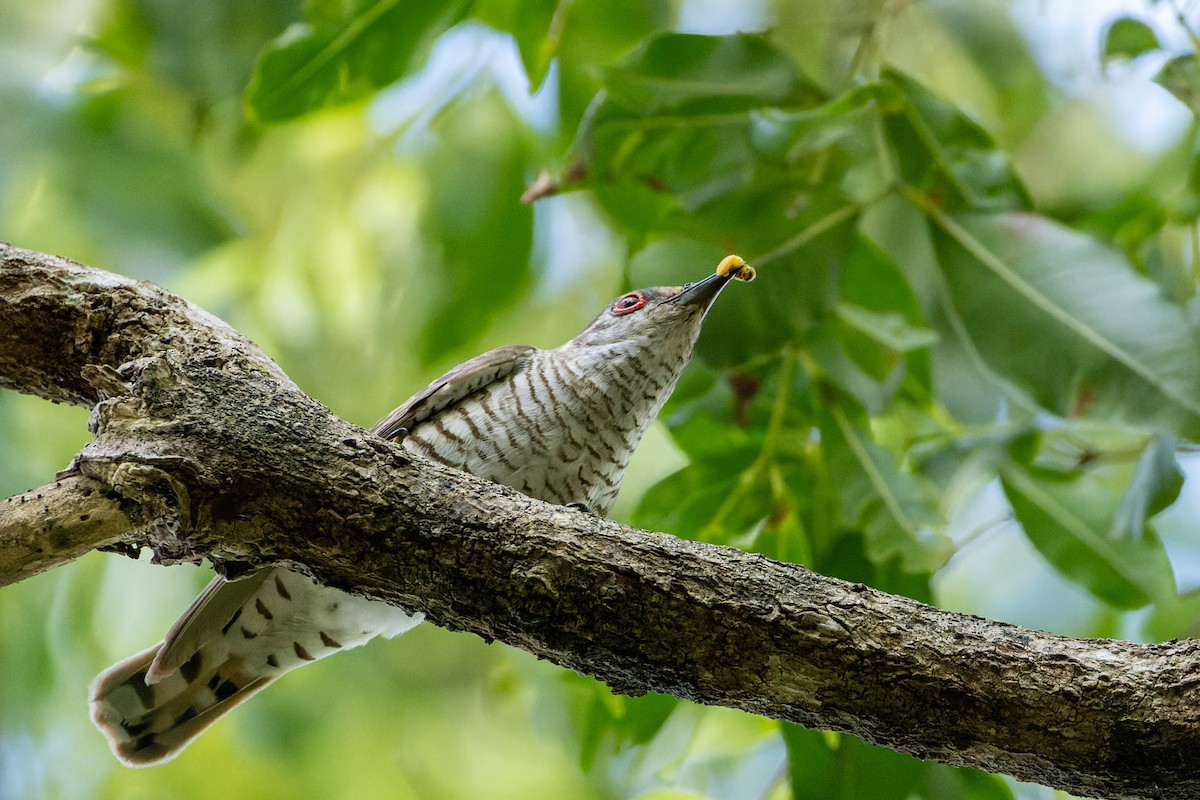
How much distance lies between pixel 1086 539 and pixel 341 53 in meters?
2.30

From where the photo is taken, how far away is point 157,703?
2354 millimetres

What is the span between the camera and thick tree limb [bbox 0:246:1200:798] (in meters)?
1.44

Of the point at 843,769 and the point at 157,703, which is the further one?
the point at 843,769

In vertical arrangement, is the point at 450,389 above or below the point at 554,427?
above

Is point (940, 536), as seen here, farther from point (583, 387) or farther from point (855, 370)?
point (583, 387)

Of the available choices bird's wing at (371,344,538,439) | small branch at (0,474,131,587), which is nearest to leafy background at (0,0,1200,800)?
bird's wing at (371,344,538,439)

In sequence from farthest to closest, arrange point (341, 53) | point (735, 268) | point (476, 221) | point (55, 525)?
point (476, 221)
point (341, 53)
point (735, 268)
point (55, 525)

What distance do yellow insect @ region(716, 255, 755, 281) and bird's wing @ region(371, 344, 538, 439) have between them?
586 mm

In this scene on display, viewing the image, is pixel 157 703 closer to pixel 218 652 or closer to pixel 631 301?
pixel 218 652

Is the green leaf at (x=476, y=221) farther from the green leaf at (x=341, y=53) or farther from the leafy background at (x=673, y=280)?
the green leaf at (x=341, y=53)

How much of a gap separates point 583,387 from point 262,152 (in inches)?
77.6

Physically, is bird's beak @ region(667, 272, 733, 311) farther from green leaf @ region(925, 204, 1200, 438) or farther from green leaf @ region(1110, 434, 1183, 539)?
green leaf @ region(1110, 434, 1183, 539)

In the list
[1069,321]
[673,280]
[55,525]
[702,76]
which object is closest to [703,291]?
[673,280]

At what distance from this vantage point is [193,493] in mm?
1577
